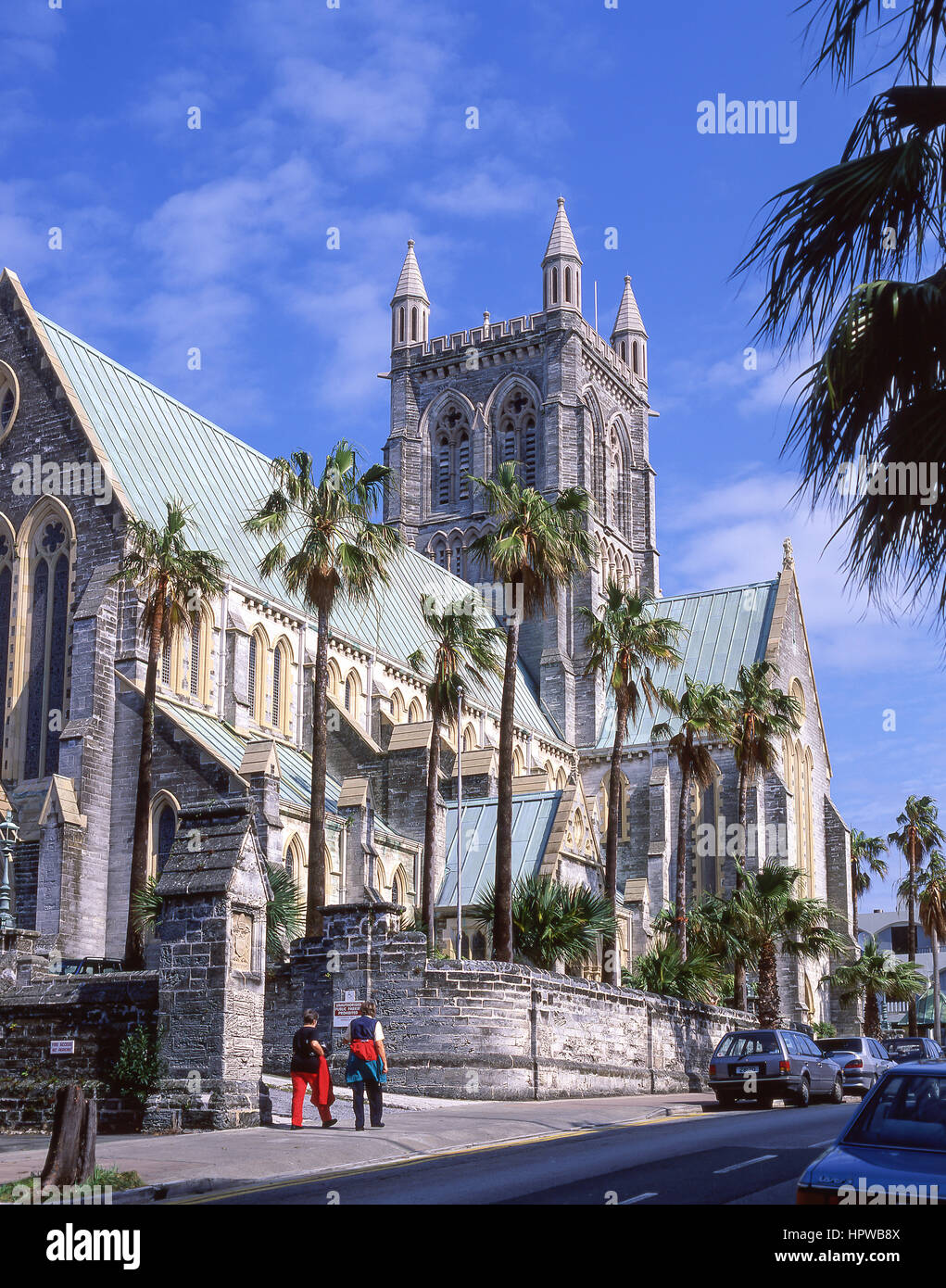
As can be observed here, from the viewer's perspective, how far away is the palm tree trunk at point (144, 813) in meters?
28.7

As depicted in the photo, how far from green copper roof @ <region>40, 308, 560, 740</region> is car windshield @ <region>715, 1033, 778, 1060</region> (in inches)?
690

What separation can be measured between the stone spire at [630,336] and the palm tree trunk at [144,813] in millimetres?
51794

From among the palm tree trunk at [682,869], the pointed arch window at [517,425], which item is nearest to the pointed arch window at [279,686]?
the palm tree trunk at [682,869]

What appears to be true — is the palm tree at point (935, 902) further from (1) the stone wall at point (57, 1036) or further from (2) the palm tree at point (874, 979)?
(1) the stone wall at point (57, 1036)

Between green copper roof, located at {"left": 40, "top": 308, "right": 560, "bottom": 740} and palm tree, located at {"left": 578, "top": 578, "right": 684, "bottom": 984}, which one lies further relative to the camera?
green copper roof, located at {"left": 40, "top": 308, "right": 560, "bottom": 740}

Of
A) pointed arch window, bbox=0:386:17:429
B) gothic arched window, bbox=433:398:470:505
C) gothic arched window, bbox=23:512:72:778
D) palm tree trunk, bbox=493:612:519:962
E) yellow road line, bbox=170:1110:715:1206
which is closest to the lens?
yellow road line, bbox=170:1110:715:1206

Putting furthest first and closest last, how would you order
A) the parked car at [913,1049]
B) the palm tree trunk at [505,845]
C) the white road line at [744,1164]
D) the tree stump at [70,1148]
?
1. the parked car at [913,1049]
2. the palm tree trunk at [505,845]
3. the white road line at [744,1164]
4. the tree stump at [70,1148]

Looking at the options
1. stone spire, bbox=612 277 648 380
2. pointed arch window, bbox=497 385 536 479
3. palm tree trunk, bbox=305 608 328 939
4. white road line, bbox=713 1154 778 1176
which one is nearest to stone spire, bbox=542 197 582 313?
pointed arch window, bbox=497 385 536 479

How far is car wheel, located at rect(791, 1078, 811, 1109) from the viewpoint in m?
27.3

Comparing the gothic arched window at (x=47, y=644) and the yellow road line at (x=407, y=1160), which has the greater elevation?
the gothic arched window at (x=47, y=644)

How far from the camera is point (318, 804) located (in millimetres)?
29750

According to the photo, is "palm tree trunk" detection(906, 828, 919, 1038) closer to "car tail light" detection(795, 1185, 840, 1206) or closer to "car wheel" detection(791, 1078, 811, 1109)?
"car wheel" detection(791, 1078, 811, 1109)
